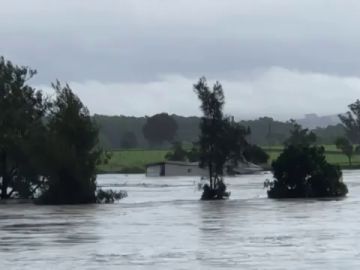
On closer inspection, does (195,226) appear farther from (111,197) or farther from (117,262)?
(111,197)

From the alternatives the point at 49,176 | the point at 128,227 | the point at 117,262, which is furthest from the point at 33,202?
the point at 117,262

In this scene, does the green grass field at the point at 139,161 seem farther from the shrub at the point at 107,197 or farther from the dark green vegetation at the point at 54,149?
the shrub at the point at 107,197

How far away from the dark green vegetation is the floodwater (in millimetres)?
5162

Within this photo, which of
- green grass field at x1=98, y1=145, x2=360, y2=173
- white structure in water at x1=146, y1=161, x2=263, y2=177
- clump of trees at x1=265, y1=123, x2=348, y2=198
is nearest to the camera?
clump of trees at x1=265, y1=123, x2=348, y2=198

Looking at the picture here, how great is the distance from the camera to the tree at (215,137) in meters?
50.9

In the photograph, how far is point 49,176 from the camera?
50.4 meters

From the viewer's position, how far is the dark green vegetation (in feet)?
163

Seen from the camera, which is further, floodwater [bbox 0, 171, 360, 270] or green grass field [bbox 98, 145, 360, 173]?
green grass field [bbox 98, 145, 360, 173]

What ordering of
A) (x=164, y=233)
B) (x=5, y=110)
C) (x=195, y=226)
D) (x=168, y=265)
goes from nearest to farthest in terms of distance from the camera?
(x=168, y=265) < (x=164, y=233) < (x=195, y=226) < (x=5, y=110)

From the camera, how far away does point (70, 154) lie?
163 ft

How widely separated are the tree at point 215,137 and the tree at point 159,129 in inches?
5577

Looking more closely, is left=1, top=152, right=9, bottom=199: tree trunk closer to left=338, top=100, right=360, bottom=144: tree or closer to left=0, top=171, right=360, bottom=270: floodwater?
left=0, top=171, right=360, bottom=270: floodwater

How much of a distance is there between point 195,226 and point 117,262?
10.2 m

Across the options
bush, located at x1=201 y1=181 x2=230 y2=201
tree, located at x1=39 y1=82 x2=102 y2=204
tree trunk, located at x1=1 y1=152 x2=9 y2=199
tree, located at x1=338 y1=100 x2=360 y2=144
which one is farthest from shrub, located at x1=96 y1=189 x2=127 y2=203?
tree, located at x1=338 y1=100 x2=360 y2=144
